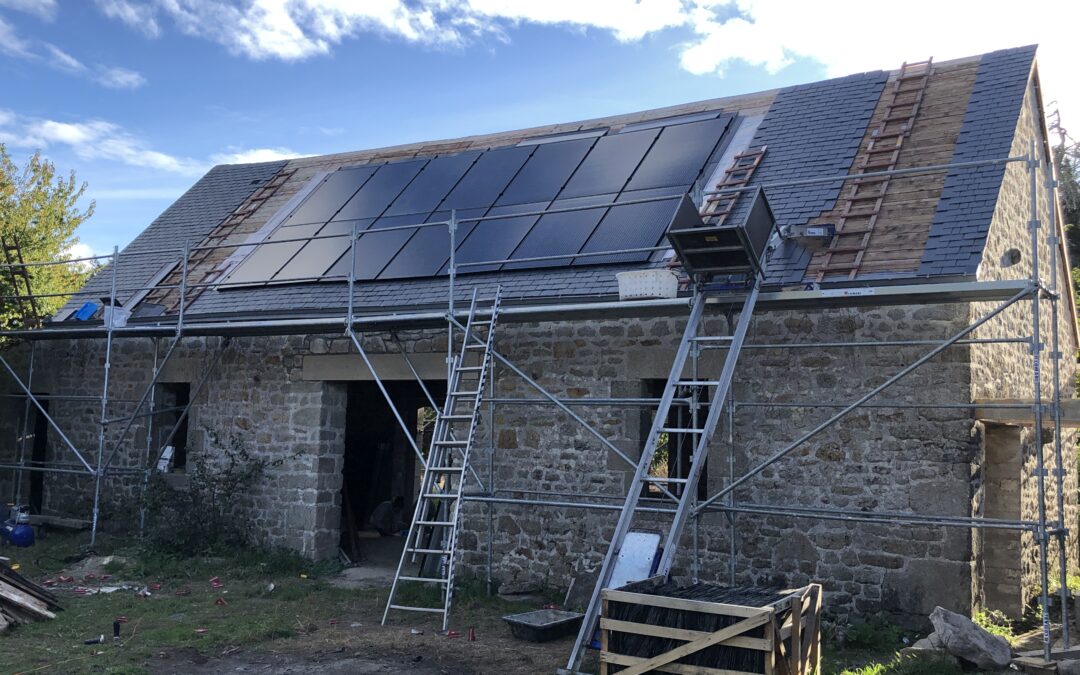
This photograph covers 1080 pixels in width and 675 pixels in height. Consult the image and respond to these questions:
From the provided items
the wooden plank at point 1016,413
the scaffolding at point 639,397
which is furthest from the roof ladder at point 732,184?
the wooden plank at point 1016,413

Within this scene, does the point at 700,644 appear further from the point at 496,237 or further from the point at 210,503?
the point at 210,503

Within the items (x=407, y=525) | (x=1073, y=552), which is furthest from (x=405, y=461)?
(x=1073, y=552)

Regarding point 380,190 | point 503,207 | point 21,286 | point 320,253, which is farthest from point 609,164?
point 21,286

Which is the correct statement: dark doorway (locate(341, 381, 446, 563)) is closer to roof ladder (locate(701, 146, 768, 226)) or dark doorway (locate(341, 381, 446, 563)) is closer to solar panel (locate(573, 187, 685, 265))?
solar panel (locate(573, 187, 685, 265))

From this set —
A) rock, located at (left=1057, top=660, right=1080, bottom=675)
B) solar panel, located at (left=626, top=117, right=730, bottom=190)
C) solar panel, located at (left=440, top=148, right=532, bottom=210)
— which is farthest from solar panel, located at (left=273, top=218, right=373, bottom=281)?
rock, located at (left=1057, top=660, right=1080, bottom=675)

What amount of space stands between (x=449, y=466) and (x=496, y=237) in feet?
8.92

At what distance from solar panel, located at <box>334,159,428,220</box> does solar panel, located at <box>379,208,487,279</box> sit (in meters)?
1.00

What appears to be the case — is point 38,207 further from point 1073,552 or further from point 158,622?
point 1073,552

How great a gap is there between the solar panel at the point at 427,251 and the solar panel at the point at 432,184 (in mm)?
436

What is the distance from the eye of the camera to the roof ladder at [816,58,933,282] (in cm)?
757

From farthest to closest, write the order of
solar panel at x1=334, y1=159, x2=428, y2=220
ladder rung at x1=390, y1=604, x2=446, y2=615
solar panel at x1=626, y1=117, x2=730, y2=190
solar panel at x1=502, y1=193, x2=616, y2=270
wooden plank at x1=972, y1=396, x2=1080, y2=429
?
solar panel at x1=334, y1=159, x2=428, y2=220
solar panel at x1=626, y1=117, x2=730, y2=190
solar panel at x1=502, y1=193, x2=616, y2=270
ladder rung at x1=390, y1=604, x2=446, y2=615
wooden plank at x1=972, y1=396, x2=1080, y2=429

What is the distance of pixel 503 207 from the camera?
10.1 meters

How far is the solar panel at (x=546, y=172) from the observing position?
33.0ft

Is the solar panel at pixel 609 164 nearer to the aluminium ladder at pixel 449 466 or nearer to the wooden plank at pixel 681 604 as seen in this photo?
the aluminium ladder at pixel 449 466
